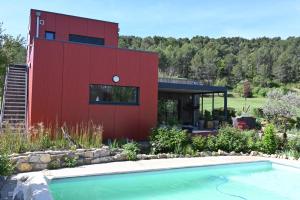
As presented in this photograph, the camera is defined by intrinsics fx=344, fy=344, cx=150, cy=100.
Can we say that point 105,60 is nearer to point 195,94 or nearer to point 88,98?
point 88,98

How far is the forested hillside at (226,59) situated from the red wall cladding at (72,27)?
4233 centimetres

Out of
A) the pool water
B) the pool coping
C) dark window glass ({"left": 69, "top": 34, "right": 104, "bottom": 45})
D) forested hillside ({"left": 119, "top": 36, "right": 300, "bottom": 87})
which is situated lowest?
the pool water

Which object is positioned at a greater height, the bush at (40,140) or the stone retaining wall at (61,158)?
the bush at (40,140)

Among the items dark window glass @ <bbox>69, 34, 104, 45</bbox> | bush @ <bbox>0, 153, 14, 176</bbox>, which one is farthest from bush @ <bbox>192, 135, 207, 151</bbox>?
dark window glass @ <bbox>69, 34, 104, 45</bbox>

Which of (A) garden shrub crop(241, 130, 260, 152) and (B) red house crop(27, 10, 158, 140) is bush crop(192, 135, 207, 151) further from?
(B) red house crop(27, 10, 158, 140)

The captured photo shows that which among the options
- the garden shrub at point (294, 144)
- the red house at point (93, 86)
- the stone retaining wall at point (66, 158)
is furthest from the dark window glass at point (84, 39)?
the garden shrub at point (294, 144)

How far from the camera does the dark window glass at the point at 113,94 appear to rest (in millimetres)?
14547

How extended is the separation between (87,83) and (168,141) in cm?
415

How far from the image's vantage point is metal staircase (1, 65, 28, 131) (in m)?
14.1

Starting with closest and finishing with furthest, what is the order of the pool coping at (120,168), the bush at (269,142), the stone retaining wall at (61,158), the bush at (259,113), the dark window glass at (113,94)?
the pool coping at (120,168), the stone retaining wall at (61,158), the dark window glass at (113,94), the bush at (269,142), the bush at (259,113)

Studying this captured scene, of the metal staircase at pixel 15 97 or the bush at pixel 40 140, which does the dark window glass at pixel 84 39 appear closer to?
the metal staircase at pixel 15 97

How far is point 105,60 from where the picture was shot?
48.3 feet

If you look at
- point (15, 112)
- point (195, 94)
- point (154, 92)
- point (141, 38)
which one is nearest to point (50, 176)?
point (15, 112)

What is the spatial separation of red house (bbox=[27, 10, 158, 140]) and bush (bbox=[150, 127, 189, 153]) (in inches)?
85.8
